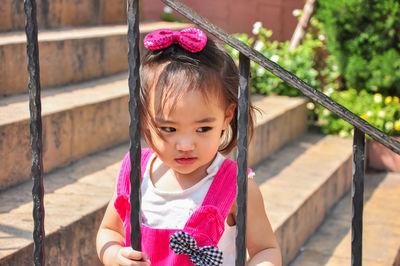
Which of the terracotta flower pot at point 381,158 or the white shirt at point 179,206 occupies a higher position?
the white shirt at point 179,206

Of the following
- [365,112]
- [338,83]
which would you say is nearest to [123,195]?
[365,112]

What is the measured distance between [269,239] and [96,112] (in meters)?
1.63

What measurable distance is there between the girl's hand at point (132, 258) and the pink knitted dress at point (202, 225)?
6.4 inches

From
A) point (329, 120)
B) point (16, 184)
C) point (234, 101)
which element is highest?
point (234, 101)

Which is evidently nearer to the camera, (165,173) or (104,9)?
(165,173)

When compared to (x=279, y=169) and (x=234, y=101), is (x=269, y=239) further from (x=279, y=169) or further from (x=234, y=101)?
(x=279, y=169)

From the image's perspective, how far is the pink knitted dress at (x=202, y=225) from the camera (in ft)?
5.76

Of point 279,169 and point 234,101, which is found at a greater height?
point 234,101

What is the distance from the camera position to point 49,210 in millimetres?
2348

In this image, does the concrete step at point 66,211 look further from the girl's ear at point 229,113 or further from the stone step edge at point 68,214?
the girl's ear at point 229,113

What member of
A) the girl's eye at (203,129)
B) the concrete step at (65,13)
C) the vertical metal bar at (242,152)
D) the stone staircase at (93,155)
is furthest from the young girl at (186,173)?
the concrete step at (65,13)

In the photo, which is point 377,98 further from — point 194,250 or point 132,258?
point 132,258

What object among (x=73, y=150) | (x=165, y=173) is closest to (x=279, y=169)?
(x=73, y=150)

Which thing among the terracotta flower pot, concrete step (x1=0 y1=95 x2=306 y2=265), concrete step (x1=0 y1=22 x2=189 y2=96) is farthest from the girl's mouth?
the terracotta flower pot
